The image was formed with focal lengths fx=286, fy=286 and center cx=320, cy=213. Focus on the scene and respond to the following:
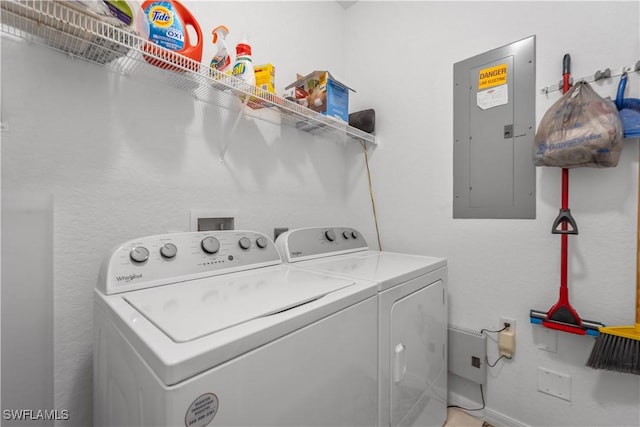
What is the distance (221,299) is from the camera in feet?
2.45

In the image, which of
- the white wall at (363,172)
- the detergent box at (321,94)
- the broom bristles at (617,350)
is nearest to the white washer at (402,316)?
the white wall at (363,172)

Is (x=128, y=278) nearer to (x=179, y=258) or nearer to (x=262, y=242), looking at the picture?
(x=179, y=258)

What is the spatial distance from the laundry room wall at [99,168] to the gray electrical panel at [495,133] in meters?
1.00

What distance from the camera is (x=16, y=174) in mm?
847

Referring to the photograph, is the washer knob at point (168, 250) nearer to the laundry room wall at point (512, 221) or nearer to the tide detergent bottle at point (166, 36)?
the tide detergent bottle at point (166, 36)

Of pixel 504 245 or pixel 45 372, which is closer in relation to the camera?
pixel 45 372

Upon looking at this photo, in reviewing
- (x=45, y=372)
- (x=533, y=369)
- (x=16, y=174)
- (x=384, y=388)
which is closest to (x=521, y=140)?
(x=533, y=369)

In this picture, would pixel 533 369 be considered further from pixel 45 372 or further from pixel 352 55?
pixel 352 55

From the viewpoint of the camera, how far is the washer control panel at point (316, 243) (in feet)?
4.33

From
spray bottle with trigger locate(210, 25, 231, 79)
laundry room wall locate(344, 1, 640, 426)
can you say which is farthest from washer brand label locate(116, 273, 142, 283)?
laundry room wall locate(344, 1, 640, 426)

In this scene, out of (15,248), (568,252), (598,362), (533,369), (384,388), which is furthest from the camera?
(533,369)

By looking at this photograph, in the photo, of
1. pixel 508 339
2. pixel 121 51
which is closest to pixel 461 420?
pixel 508 339

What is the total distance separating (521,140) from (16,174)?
1.94m

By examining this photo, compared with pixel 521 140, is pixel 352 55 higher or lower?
higher
